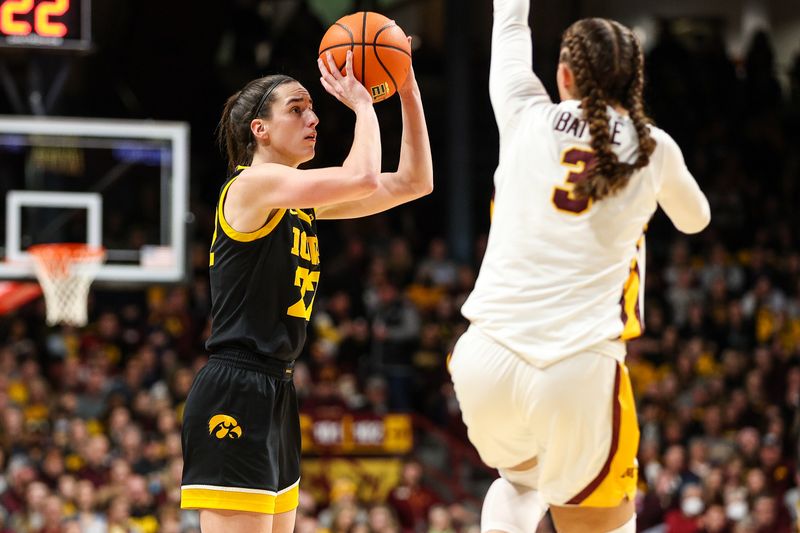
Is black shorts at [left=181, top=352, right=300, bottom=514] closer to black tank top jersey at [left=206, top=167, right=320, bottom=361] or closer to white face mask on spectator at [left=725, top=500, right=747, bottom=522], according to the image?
black tank top jersey at [left=206, top=167, right=320, bottom=361]

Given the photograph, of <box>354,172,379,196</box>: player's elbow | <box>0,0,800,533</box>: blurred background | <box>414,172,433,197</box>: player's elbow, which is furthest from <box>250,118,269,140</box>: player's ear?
<box>0,0,800,533</box>: blurred background

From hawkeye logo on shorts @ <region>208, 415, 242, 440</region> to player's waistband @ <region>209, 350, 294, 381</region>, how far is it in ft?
0.58

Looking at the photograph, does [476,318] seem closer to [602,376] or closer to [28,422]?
[602,376]

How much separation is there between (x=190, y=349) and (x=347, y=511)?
352cm

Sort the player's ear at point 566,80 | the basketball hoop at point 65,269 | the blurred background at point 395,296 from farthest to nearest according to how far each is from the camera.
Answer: the blurred background at point 395,296 < the basketball hoop at point 65,269 < the player's ear at point 566,80

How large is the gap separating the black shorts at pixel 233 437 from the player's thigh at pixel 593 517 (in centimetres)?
94

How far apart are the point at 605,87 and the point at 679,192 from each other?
0.38 meters

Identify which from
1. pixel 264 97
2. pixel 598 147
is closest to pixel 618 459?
pixel 598 147

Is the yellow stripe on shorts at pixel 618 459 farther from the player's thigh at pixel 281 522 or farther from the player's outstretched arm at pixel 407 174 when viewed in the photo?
the player's outstretched arm at pixel 407 174

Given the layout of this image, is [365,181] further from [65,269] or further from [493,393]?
[65,269]

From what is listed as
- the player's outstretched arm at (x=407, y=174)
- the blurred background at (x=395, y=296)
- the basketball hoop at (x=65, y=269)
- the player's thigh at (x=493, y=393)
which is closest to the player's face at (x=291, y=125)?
the player's outstretched arm at (x=407, y=174)

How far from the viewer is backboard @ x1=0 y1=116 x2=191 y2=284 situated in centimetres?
1084

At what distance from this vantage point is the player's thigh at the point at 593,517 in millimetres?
3840

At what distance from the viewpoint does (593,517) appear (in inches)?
151
